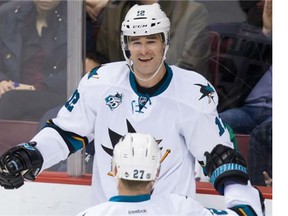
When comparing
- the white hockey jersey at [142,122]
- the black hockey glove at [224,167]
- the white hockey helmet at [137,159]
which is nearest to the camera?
the white hockey helmet at [137,159]

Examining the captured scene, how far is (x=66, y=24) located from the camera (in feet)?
12.5

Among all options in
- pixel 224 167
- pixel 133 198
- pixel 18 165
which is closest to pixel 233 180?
pixel 224 167

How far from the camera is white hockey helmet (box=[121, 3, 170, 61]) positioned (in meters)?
3.13

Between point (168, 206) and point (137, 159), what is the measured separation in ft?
0.49

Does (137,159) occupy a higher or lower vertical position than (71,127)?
higher

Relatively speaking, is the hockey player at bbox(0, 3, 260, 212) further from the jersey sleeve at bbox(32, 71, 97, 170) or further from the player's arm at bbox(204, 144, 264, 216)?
the player's arm at bbox(204, 144, 264, 216)

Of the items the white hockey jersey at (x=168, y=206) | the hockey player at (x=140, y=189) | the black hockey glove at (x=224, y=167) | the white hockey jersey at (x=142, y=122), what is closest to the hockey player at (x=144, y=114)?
the white hockey jersey at (x=142, y=122)

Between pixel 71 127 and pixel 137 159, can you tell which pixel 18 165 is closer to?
pixel 71 127

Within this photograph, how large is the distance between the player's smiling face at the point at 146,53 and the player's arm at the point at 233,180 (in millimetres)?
387

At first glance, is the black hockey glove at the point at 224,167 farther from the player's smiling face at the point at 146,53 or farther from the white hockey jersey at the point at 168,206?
the player's smiling face at the point at 146,53

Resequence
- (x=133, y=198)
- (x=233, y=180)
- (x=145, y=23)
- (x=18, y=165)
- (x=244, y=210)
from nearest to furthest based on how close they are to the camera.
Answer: (x=133, y=198) < (x=244, y=210) < (x=233, y=180) < (x=18, y=165) < (x=145, y=23)

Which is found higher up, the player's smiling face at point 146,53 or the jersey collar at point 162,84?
the player's smiling face at point 146,53

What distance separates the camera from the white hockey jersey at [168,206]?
2.39 meters

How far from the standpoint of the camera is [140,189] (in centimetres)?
241
